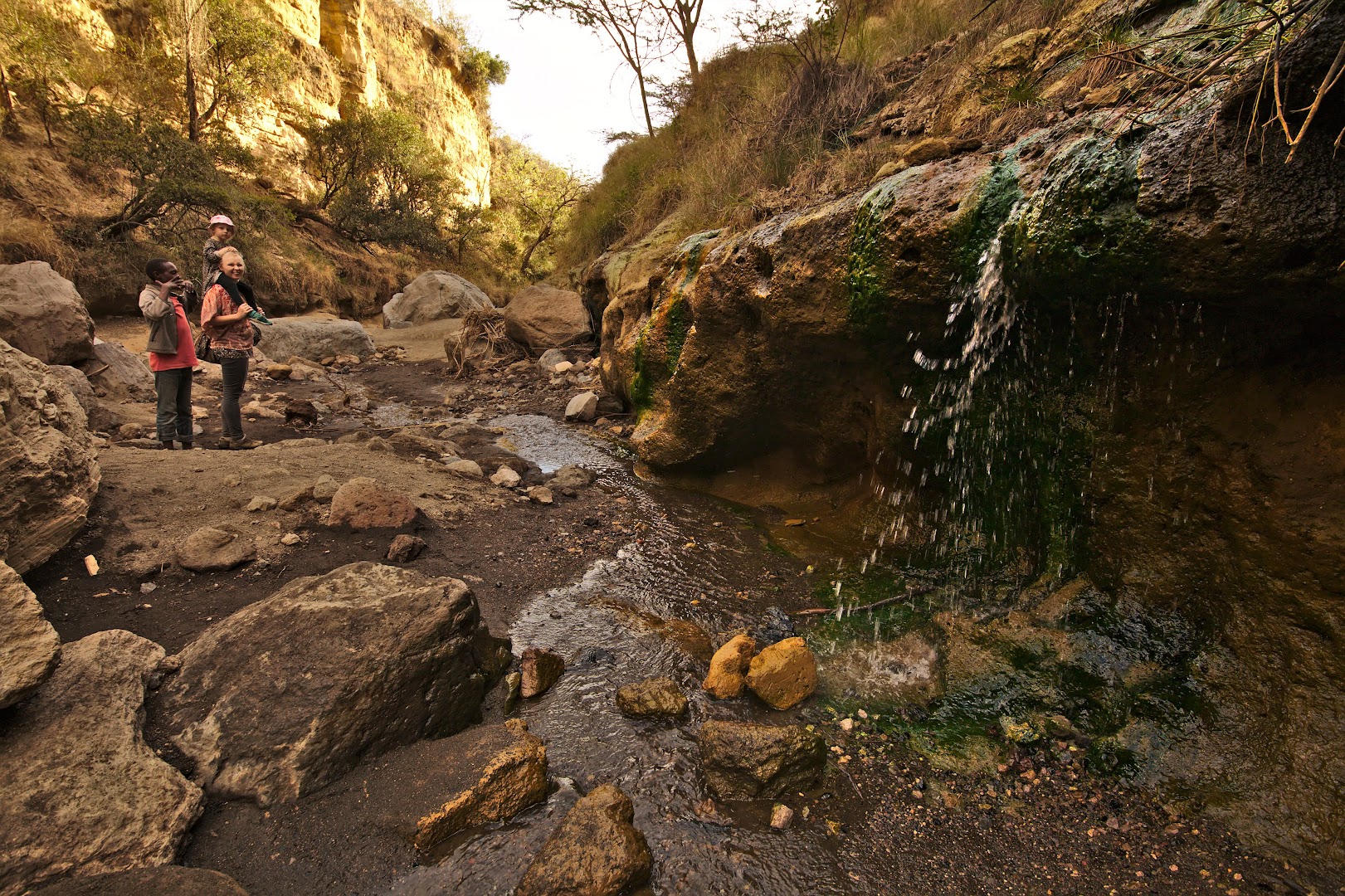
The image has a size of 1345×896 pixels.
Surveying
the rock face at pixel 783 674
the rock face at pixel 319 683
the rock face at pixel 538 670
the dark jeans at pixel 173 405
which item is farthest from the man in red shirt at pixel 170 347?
the rock face at pixel 783 674

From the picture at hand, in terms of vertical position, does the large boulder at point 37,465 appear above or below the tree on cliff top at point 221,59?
below

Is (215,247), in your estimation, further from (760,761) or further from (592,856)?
(760,761)

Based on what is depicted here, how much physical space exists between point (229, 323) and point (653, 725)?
16.1 feet

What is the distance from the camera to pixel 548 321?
455 inches

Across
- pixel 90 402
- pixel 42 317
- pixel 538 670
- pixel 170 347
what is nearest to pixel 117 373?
pixel 42 317

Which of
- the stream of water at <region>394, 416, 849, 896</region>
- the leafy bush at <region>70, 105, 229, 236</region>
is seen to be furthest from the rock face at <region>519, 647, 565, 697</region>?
the leafy bush at <region>70, 105, 229, 236</region>

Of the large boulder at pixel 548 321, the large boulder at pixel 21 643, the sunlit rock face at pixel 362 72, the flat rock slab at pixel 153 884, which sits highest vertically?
the sunlit rock face at pixel 362 72

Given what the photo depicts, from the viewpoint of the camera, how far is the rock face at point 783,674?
2.81m

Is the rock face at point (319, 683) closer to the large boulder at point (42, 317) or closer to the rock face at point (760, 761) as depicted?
the rock face at point (760, 761)

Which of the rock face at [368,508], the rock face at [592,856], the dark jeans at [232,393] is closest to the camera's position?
the rock face at [592,856]

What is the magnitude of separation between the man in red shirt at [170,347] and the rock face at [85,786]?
3.46 metres

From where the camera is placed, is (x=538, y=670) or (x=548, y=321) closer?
(x=538, y=670)

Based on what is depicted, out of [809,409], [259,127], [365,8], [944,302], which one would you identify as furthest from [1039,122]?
[365,8]

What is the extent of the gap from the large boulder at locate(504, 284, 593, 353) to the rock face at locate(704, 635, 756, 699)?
929cm
